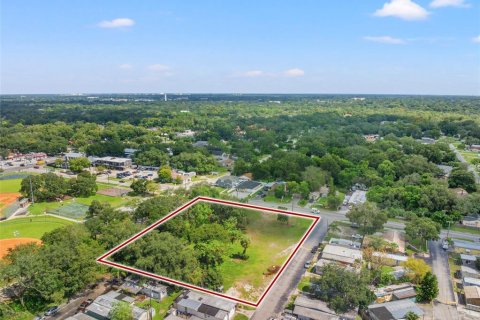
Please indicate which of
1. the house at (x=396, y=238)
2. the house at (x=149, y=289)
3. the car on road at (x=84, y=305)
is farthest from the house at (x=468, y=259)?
the car on road at (x=84, y=305)

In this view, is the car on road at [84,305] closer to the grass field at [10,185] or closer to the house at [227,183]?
the house at [227,183]

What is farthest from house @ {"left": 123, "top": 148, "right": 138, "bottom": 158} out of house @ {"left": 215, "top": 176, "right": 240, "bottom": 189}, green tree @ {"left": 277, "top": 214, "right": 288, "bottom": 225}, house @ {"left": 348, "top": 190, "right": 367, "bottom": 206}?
green tree @ {"left": 277, "top": 214, "right": 288, "bottom": 225}

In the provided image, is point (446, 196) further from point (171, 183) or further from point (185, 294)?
point (171, 183)

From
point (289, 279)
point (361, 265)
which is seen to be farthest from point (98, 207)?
point (361, 265)

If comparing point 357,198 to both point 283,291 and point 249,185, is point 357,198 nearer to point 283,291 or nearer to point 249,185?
point 249,185

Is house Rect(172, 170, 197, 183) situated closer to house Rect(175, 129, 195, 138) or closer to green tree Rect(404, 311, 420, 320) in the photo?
green tree Rect(404, 311, 420, 320)

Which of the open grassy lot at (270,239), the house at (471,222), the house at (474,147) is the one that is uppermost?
the open grassy lot at (270,239)

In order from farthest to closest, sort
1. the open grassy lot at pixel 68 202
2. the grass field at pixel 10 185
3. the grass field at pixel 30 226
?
1. the grass field at pixel 10 185
2. the open grassy lot at pixel 68 202
3. the grass field at pixel 30 226

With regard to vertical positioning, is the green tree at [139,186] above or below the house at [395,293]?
above

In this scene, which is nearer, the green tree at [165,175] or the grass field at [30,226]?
the grass field at [30,226]
